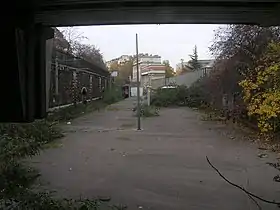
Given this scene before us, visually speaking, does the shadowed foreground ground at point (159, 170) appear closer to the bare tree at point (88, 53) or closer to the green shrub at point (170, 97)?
the bare tree at point (88, 53)

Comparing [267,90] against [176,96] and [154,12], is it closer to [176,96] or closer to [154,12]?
[154,12]

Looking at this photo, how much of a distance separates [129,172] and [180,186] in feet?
6.22

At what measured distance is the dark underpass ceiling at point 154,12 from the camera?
766cm

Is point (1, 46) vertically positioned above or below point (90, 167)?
above

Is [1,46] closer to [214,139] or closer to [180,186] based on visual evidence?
[180,186]

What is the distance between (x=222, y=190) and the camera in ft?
29.6

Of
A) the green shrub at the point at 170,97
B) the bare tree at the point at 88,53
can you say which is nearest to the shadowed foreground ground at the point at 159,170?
the bare tree at the point at 88,53

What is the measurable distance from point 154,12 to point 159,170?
440 centimetres

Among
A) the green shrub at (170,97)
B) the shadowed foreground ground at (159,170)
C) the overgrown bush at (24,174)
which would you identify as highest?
the green shrub at (170,97)

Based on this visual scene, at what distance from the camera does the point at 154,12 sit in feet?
27.3

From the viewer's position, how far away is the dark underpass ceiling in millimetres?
7664

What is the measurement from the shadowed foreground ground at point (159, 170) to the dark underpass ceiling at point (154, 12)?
345 cm

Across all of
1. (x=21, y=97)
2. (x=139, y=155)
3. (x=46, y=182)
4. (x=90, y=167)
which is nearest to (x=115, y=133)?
(x=139, y=155)

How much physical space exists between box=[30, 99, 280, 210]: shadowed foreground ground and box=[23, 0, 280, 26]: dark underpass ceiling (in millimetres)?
3453
